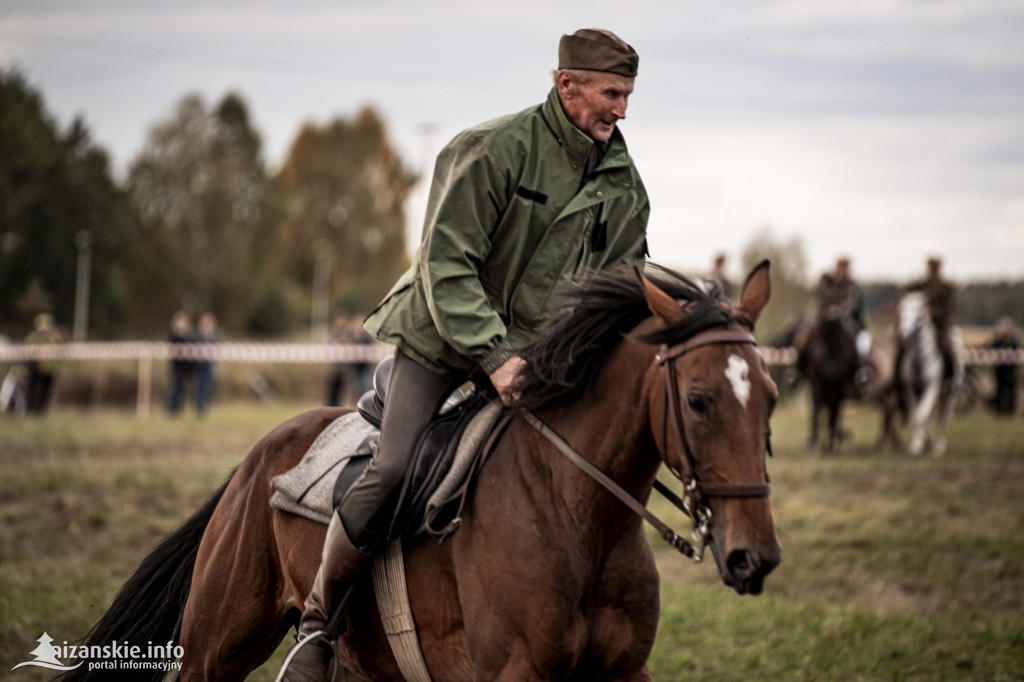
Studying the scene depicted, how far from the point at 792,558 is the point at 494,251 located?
647 cm

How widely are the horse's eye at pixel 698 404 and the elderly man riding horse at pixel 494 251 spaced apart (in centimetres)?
65

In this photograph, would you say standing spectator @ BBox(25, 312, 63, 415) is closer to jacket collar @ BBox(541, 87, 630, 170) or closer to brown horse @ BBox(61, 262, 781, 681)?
brown horse @ BBox(61, 262, 781, 681)

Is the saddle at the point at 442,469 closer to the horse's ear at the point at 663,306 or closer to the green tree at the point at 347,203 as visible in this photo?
the horse's ear at the point at 663,306

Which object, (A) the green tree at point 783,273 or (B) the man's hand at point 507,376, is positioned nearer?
(B) the man's hand at point 507,376

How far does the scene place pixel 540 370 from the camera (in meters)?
3.29

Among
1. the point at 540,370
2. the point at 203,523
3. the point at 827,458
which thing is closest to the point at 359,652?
the point at 203,523

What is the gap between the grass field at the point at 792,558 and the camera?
6.13m

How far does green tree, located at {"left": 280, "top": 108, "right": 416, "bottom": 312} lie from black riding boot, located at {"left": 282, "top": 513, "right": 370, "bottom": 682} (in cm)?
5241

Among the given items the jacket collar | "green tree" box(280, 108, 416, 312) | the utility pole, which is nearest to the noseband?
the jacket collar

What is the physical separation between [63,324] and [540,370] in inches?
1745

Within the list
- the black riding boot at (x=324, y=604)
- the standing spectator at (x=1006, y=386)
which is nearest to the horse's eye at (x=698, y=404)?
the black riding boot at (x=324, y=604)

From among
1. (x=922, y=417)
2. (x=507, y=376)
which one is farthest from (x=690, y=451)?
(x=922, y=417)

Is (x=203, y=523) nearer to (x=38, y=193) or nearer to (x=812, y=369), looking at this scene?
(x=812, y=369)

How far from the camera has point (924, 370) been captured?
16.9 metres
